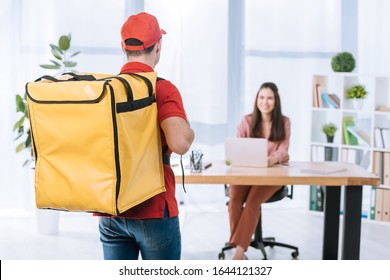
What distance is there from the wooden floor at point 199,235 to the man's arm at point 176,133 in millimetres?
2382

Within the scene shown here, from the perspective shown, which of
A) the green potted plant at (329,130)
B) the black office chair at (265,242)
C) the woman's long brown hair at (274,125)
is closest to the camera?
the black office chair at (265,242)

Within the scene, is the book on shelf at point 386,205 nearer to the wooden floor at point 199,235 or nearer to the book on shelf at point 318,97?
the wooden floor at point 199,235

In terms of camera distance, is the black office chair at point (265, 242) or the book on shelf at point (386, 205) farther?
the book on shelf at point (386, 205)

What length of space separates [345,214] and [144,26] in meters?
1.98

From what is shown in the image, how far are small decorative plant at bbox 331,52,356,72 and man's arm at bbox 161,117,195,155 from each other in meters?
3.77

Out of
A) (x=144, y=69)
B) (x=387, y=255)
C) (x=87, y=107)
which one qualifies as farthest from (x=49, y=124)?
(x=387, y=255)

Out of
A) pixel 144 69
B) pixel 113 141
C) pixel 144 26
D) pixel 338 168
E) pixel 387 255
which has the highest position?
pixel 144 26

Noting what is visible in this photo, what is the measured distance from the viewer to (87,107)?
Answer: 1.68 m

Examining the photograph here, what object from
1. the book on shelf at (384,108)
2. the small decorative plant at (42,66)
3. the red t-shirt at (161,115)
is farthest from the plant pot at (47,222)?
the red t-shirt at (161,115)

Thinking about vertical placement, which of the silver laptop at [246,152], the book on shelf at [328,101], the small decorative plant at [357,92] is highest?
the small decorative plant at [357,92]

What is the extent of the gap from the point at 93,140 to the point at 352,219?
2.13m

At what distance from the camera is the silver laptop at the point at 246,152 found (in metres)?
3.65

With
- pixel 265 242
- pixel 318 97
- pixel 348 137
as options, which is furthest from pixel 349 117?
pixel 265 242

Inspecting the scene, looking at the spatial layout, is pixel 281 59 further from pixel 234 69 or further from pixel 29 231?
pixel 29 231
